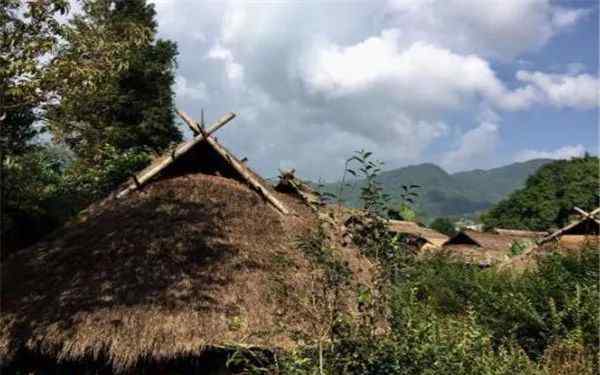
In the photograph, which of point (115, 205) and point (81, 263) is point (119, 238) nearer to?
point (81, 263)

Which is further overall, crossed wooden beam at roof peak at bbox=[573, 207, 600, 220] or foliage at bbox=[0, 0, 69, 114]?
crossed wooden beam at roof peak at bbox=[573, 207, 600, 220]

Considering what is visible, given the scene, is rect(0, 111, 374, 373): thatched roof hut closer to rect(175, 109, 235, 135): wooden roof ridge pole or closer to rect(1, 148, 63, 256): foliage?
rect(175, 109, 235, 135): wooden roof ridge pole

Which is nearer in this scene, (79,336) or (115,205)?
(79,336)

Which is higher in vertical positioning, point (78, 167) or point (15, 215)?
point (78, 167)

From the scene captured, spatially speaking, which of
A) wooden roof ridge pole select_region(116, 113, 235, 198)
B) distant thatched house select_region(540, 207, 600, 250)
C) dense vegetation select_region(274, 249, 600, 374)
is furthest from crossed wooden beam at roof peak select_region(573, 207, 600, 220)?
wooden roof ridge pole select_region(116, 113, 235, 198)

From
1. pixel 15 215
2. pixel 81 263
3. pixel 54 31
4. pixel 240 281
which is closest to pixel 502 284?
pixel 240 281

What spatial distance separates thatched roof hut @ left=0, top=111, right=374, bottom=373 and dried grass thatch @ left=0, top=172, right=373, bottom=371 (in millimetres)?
16

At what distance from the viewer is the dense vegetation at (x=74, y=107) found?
22.3 feet

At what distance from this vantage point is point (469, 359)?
577cm

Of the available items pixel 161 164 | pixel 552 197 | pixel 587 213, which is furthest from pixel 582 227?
pixel 552 197

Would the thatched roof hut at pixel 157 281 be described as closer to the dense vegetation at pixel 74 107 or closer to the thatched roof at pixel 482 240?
the dense vegetation at pixel 74 107

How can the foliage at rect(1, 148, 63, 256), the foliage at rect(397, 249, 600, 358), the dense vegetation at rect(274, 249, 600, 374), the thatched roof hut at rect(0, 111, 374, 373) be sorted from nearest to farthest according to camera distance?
the dense vegetation at rect(274, 249, 600, 374) → the thatched roof hut at rect(0, 111, 374, 373) → the foliage at rect(397, 249, 600, 358) → the foliage at rect(1, 148, 63, 256)

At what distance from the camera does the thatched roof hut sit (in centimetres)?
712

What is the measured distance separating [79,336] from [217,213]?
3.18 metres
